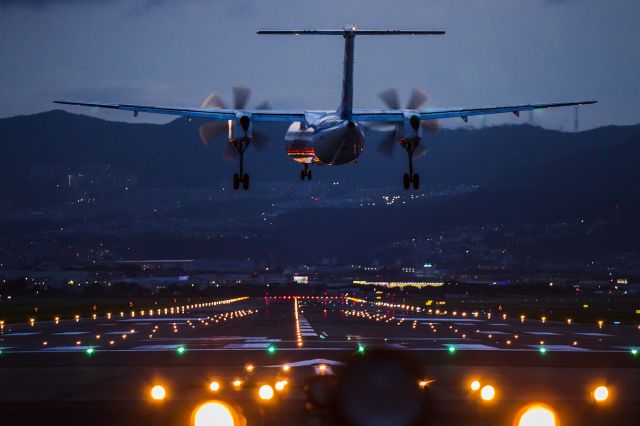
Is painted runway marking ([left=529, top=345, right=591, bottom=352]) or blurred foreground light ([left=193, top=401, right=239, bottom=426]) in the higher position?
blurred foreground light ([left=193, top=401, right=239, bottom=426])

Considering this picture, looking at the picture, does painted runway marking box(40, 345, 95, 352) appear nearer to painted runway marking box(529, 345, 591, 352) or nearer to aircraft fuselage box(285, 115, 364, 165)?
aircraft fuselage box(285, 115, 364, 165)

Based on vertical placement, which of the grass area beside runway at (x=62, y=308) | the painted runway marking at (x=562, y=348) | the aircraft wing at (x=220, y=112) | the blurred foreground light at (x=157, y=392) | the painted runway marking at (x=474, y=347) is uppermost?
the aircraft wing at (x=220, y=112)

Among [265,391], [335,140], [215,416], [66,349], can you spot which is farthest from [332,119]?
[215,416]

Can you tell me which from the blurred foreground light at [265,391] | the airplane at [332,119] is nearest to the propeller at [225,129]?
the airplane at [332,119]

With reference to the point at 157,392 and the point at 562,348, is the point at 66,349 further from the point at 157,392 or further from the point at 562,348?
the point at 157,392

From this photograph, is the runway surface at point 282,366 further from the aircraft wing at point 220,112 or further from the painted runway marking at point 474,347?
the aircraft wing at point 220,112

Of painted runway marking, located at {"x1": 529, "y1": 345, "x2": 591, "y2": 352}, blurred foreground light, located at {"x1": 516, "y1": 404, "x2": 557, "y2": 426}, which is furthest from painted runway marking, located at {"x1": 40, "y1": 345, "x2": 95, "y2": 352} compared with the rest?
blurred foreground light, located at {"x1": 516, "y1": 404, "x2": 557, "y2": 426}

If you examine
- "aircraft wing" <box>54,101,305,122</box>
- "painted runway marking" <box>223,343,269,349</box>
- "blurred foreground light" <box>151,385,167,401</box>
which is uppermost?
"aircraft wing" <box>54,101,305,122</box>
